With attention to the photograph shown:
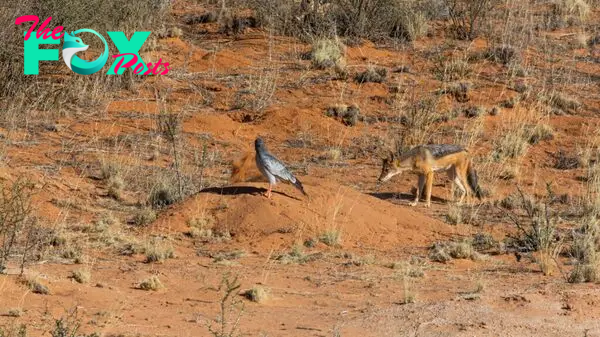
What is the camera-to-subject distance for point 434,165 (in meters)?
14.9

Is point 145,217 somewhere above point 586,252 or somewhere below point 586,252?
below

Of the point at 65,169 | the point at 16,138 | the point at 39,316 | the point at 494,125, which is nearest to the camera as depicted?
the point at 39,316

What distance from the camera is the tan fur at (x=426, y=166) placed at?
14828 mm

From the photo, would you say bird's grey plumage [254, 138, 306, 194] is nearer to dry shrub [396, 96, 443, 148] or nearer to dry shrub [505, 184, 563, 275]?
dry shrub [505, 184, 563, 275]

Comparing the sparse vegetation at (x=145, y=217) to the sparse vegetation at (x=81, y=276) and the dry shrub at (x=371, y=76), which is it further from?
the dry shrub at (x=371, y=76)

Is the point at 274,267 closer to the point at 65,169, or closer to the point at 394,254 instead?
the point at 394,254

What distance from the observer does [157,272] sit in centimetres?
1091

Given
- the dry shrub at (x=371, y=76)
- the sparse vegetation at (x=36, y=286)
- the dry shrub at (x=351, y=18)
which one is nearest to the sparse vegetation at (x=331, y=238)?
the sparse vegetation at (x=36, y=286)

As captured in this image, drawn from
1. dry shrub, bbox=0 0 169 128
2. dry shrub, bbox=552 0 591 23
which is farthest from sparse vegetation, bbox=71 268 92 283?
dry shrub, bbox=552 0 591 23

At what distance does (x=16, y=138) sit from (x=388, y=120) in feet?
18.1

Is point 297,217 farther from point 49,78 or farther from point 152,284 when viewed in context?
point 49,78

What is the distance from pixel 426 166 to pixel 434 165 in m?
0.11

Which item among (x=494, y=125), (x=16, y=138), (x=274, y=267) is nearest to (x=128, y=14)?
(x=16, y=138)

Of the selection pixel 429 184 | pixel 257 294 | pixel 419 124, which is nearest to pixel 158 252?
pixel 257 294
